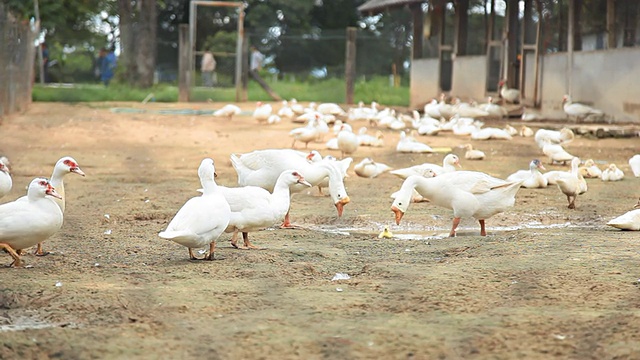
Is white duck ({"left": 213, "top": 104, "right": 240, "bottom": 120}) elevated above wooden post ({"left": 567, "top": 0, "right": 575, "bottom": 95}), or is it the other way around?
wooden post ({"left": 567, "top": 0, "right": 575, "bottom": 95})

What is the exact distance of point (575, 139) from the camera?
18.4m

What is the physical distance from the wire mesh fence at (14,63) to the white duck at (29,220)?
14072mm

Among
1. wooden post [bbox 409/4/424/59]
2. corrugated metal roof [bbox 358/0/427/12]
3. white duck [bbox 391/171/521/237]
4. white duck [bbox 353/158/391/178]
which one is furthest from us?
wooden post [bbox 409/4/424/59]

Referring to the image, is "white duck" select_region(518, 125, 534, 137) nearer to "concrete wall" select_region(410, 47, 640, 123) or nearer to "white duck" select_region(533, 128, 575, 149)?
"concrete wall" select_region(410, 47, 640, 123)

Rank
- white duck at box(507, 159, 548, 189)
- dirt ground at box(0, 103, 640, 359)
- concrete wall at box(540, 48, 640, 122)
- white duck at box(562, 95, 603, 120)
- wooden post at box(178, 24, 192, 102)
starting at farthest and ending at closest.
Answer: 1. wooden post at box(178, 24, 192, 102)
2. white duck at box(562, 95, 603, 120)
3. concrete wall at box(540, 48, 640, 122)
4. white duck at box(507, 159, 548, 189)
5. dirt ground at box(0, 103, 640, 359)

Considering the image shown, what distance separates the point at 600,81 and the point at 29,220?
15.3 meters

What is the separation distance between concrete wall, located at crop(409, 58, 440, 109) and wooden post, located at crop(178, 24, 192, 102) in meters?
6.61

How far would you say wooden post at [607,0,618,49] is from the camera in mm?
19891

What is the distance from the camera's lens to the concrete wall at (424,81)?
28.6 m

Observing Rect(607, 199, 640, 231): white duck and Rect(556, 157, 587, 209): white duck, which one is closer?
Rect(607, 199, 640, 231): white duck

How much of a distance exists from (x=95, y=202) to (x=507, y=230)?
4.17 m

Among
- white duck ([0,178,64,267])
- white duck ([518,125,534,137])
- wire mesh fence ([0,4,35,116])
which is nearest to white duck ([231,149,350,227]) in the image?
white duck ([0,178,64,267])

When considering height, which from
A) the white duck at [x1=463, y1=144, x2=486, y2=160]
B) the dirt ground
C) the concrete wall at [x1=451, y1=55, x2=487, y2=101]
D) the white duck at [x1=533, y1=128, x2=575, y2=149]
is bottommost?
the dirt ground

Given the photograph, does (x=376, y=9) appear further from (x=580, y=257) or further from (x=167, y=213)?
(x=580, y=257)
